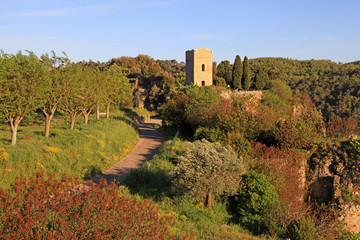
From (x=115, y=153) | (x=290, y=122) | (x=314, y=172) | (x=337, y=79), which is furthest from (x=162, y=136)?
(x=337, y=79)

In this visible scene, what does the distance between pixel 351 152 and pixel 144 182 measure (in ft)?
49.2

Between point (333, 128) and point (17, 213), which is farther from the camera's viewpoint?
point (333, 128)

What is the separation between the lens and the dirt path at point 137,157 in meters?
16.3

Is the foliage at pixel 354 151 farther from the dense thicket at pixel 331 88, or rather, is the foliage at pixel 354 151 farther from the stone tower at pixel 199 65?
the dense thicket at pixel 331 88

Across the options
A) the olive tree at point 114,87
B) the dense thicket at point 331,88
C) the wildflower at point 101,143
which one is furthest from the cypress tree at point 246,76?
the wildflower at point 101,143

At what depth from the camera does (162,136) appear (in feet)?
97.8

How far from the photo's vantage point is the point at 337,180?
A: 19.0 m

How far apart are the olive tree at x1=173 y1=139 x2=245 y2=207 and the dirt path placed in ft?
10.7

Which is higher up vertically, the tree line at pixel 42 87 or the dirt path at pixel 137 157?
the tree line at pixel 42 87

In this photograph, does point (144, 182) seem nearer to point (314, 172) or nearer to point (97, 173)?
point (97, 173)

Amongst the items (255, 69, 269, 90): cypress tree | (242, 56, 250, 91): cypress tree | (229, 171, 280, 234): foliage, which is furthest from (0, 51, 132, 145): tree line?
(255, 69, 269, 90): cypress tree

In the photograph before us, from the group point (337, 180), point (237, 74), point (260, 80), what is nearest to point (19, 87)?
point (337, 180)

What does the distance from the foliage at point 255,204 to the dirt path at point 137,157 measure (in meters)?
6.52

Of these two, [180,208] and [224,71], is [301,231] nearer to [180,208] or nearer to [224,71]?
[180,208]
